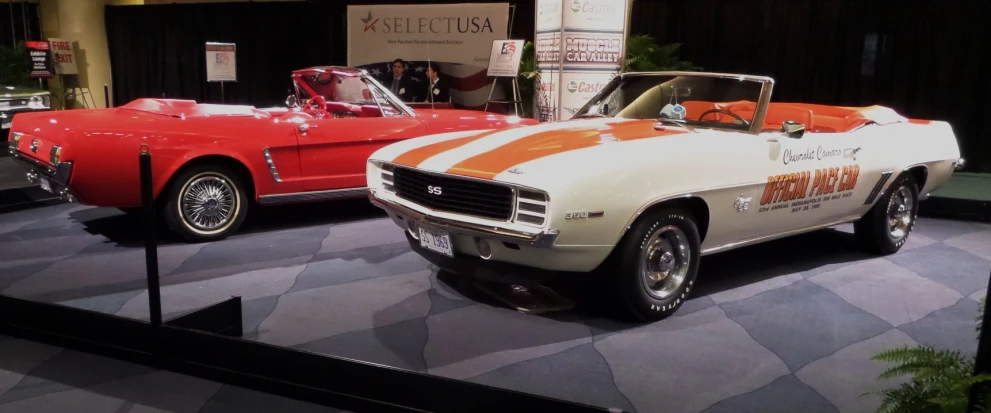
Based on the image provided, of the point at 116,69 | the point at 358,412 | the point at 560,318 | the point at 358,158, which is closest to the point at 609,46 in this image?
the point at 358,158

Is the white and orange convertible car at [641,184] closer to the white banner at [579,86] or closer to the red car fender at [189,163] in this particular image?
the red car fender at [189,163]

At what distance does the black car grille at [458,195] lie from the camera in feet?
11.8

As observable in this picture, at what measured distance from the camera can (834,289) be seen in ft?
15.3

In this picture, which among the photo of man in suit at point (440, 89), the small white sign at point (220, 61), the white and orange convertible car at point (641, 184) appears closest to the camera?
the white and orange convertible car at point (641, 184)

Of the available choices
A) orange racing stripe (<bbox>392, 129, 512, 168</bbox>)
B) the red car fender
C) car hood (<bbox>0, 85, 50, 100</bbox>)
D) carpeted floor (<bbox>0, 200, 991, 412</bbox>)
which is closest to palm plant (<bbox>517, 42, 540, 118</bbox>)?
Result: carpeted floor (<bbox>0, 200, 991, 412</bbox>)

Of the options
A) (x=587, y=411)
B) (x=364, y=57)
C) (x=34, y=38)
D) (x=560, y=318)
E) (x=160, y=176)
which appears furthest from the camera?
(x=34, y=38)

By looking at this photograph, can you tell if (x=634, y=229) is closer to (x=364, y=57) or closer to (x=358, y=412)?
(x=358, y=412)

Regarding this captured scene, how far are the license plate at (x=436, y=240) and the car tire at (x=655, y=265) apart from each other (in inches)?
32.5

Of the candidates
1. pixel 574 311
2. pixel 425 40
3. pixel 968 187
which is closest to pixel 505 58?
pixel 425 40

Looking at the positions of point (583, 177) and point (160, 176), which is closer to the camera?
point (583, 177)

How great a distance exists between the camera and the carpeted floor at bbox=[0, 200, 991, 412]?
10.8 feet

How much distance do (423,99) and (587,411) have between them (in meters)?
9.26

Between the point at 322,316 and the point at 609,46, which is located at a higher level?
the point at 609,46

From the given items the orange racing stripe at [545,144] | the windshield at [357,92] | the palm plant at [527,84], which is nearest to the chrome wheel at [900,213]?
the orange racing stripe at [545,144]
